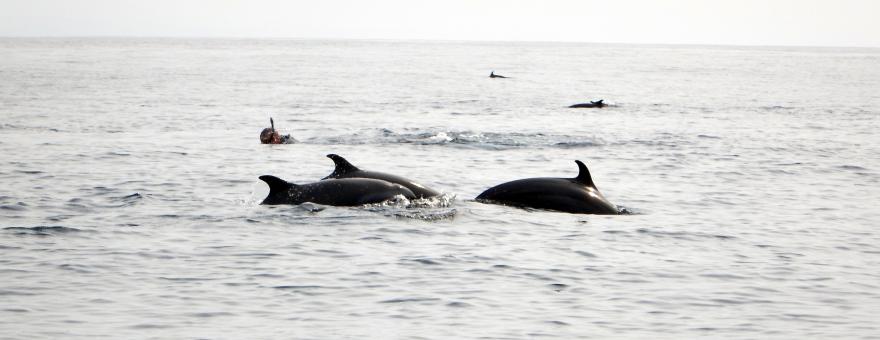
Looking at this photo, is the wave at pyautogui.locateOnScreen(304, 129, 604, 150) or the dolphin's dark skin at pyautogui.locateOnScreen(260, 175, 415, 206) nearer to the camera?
the dolphin's dark skin at pyautogui.locateOnScreen(260, 175, 415, 206)

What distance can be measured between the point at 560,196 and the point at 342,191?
2983mm

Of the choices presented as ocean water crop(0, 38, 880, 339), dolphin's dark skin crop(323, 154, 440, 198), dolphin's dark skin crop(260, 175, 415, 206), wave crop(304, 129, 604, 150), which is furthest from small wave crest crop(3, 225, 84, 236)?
wave crop(304, 129, 604, 150)

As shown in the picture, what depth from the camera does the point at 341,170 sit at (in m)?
16.2

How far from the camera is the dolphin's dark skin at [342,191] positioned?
15602 millimetres

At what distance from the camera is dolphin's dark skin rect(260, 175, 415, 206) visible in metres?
15.6

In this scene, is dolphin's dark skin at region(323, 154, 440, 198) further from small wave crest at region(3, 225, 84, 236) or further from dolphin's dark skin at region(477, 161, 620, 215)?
small wave crest at region(3, 225, 84, 236)

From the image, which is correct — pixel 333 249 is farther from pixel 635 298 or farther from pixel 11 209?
pixel 11 209

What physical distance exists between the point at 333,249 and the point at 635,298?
371 cm

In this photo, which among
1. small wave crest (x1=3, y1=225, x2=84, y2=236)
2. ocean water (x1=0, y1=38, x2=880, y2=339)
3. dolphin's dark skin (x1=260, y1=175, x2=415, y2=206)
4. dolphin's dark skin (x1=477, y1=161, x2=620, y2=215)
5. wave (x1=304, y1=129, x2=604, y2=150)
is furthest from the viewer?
wave (x1=304, y1=129, x2=604, y2=150)

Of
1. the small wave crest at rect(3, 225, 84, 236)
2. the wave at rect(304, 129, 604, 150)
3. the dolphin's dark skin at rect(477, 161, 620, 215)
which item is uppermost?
the dolphin's dark skin at rect(477, 161, 620, 215)

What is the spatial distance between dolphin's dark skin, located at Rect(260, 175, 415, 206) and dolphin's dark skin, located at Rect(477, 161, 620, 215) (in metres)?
1.53

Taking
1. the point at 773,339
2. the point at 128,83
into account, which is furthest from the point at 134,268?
the point at 128,83

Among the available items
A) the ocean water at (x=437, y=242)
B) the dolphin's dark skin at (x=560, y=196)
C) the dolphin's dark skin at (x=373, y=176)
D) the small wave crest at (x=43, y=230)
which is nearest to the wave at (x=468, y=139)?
the ocean water at (x=437, y=242)

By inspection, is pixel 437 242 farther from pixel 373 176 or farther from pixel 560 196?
pixel 560 196
